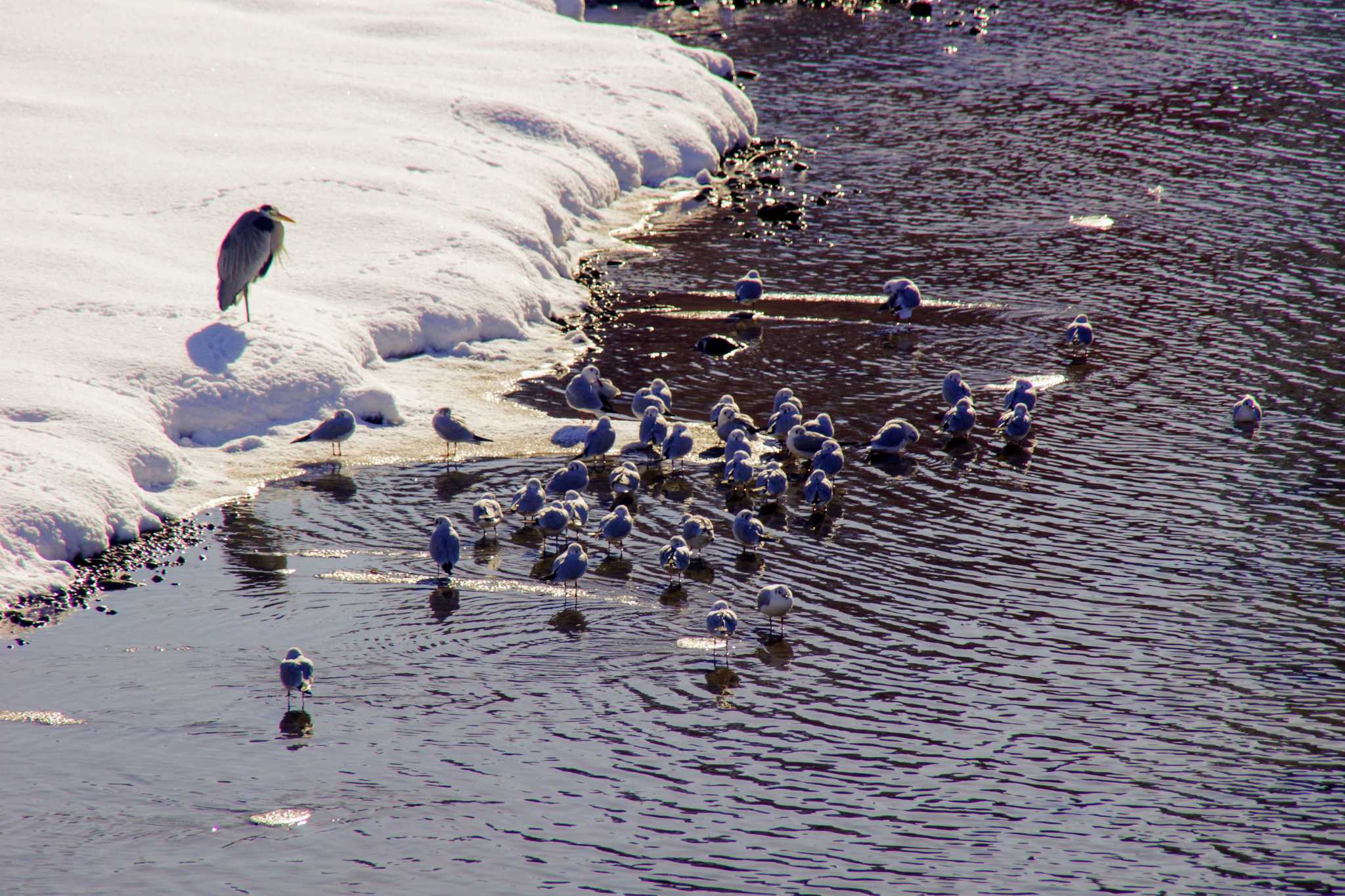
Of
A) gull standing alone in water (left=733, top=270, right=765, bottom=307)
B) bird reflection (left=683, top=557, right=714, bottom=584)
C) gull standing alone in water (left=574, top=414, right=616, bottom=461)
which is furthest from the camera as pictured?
gull standing alone in water (left=733, top=270, right=765, bottom=307)

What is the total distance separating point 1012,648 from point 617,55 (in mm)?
29385

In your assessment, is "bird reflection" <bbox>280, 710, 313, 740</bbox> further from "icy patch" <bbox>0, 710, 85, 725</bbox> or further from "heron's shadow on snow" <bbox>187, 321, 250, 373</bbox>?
"heron's shadow on snow" <bbox>187, 321, 250, 373</bbox>

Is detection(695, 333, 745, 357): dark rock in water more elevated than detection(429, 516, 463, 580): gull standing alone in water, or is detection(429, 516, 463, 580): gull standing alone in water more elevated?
detection(695, 333, 745, 357): dark rock in water

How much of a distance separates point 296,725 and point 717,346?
12155 mm

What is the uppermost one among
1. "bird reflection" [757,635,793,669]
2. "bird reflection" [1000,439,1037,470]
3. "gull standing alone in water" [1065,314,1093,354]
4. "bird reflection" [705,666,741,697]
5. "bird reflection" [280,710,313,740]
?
→ "gull standing alone in water" [1065,314,1093,354]

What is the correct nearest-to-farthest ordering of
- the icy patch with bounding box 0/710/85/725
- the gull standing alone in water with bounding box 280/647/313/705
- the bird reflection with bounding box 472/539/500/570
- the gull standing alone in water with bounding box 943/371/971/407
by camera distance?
the icy patch with bounding box 0/710/85/725
the gull standing alone in water with bounding box 280/647/313/705
the bird reflection with bounding box 472/539/500/570
the gull standing alone in water with bounding box 943/371/971/407

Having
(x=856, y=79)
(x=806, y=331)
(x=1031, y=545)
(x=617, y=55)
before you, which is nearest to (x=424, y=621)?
(x=1031, y=545)

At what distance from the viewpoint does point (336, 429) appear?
1812 cm

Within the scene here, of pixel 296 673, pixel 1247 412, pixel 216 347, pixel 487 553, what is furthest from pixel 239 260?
pixel 1247 412

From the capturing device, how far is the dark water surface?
10.8m

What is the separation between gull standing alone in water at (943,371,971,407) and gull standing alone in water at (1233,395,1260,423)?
366 centimetres

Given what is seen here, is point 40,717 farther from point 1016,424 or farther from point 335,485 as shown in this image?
point 1016,424

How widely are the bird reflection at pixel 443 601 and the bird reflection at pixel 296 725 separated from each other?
2.09 metres

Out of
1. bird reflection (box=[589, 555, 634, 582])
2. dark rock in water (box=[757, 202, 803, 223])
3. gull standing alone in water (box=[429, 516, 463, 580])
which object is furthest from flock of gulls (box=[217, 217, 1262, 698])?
dark rock in water (box=[757, 202, 803, 223])
